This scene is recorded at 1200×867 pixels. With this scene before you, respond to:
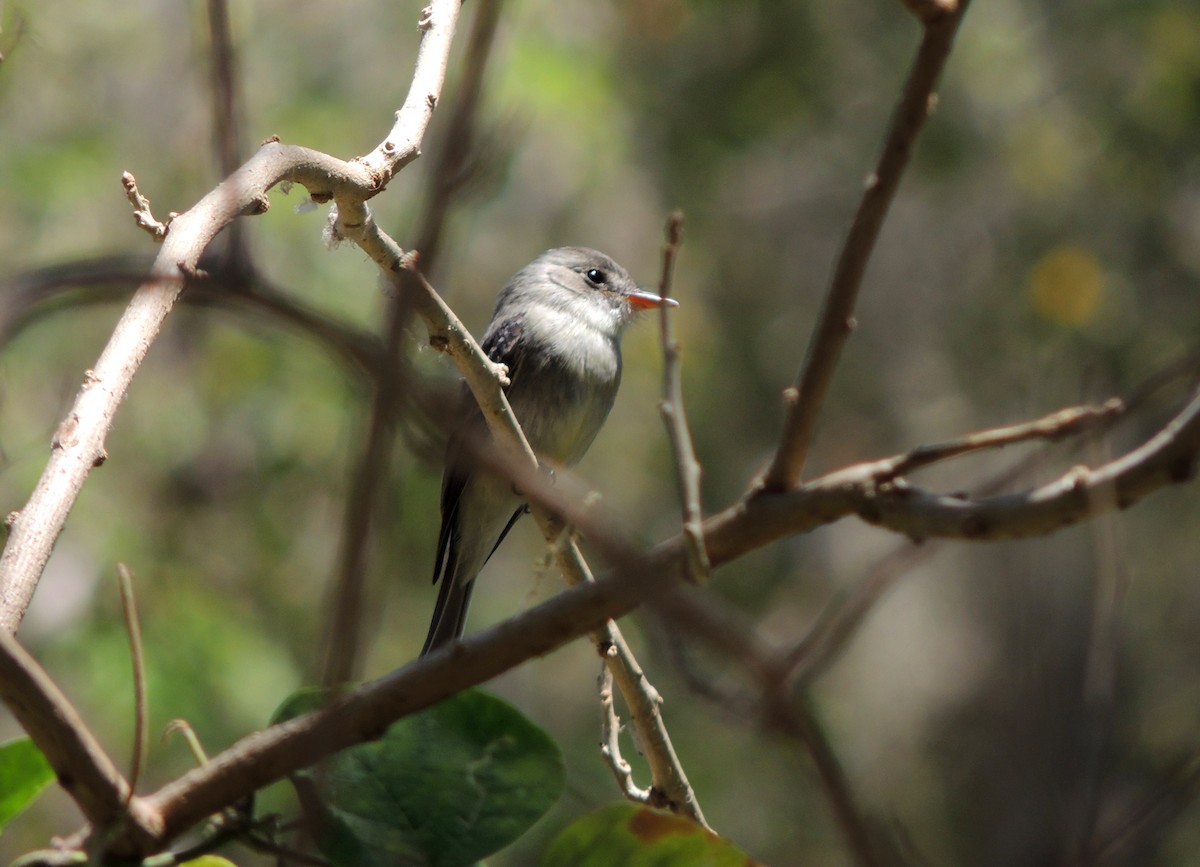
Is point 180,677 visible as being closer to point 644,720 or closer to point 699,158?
point 644,720

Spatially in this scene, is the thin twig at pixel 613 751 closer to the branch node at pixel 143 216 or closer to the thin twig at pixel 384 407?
the branch node at pixel 143 216

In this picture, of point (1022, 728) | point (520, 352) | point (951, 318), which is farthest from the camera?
point (951, 318)

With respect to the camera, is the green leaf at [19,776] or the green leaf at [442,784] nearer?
the green leaf at [442,784]

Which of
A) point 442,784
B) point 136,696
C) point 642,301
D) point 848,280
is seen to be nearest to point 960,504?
point 848,280

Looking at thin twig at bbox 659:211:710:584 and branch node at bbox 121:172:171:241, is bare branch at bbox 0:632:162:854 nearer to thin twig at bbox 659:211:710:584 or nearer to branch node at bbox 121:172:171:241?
thin twig at bbox 659:211:710:584

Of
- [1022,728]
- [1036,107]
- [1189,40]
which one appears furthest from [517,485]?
[1036,107]

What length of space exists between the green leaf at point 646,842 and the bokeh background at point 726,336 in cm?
361

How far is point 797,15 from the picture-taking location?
856cm

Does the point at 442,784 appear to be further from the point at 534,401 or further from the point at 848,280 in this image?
the point at 534,401

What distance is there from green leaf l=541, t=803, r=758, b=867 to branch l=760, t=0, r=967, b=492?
320 mm

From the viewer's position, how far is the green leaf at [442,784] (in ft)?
3.80

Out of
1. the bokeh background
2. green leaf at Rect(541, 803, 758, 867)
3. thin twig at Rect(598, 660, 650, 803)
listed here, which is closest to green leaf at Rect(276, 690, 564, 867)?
green leaf at Rect(541, 803, 758, 867)

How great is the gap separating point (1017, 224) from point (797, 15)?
80.3 inches

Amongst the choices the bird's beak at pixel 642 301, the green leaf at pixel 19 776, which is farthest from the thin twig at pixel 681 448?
the bird's beak at pixel 642 301
